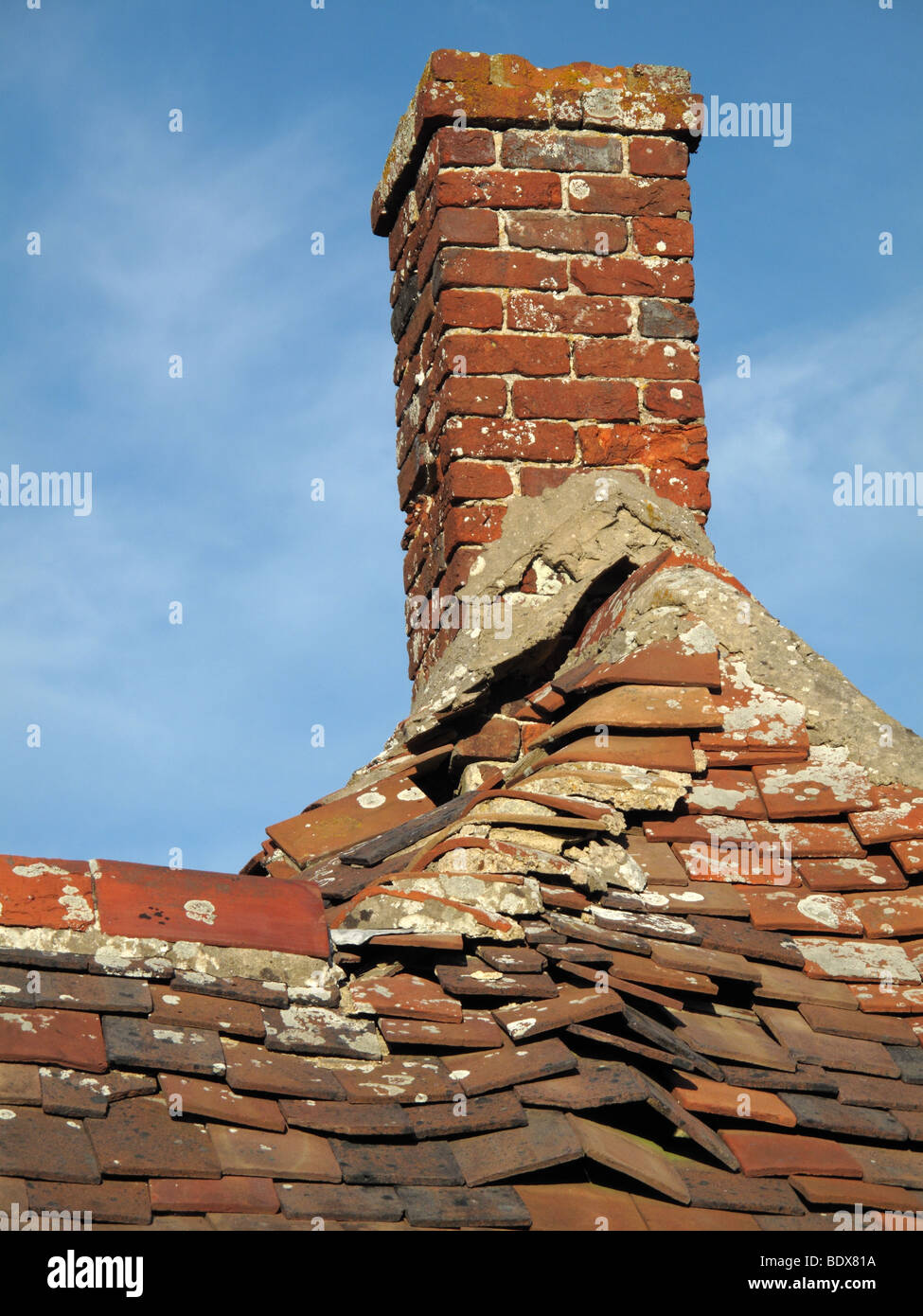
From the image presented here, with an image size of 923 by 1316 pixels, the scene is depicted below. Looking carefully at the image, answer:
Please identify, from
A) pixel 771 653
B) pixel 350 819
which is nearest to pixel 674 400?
pixel 771 653

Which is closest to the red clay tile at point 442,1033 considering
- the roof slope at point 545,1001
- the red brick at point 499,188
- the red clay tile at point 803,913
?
the roof slope at point 545,1001

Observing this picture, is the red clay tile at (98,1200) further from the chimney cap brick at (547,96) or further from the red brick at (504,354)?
the chimney cap brick at (547,96)

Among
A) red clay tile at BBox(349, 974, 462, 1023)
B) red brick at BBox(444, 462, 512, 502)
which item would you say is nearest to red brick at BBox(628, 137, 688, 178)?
red brick at BBox(444, 462, 512, 502)

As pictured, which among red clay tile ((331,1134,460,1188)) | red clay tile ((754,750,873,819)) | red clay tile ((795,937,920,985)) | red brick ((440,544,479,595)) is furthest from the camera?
red brick ((440,544,479,595))

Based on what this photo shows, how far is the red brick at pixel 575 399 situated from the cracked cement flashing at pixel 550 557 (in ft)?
0.71

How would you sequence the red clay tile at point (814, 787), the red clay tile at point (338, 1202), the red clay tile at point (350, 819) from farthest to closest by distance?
the red clay tile at point (350, 819)
the red clay tile at point (814, 787)
the red clay tile at point (338, 1202)

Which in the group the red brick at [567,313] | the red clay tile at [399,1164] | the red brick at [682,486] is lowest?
the red clay tile at [399,1164]

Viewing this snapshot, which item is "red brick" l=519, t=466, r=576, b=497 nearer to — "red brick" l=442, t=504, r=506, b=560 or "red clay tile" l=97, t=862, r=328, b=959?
"red brick" l=442, t=504, r=506, b=560

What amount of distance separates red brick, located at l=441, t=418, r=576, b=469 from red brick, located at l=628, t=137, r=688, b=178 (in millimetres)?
1030

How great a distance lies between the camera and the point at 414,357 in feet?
17.5

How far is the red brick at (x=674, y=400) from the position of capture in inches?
196

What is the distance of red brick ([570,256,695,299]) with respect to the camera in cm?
501

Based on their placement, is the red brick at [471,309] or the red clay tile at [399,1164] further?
the red brick at [471,309]
